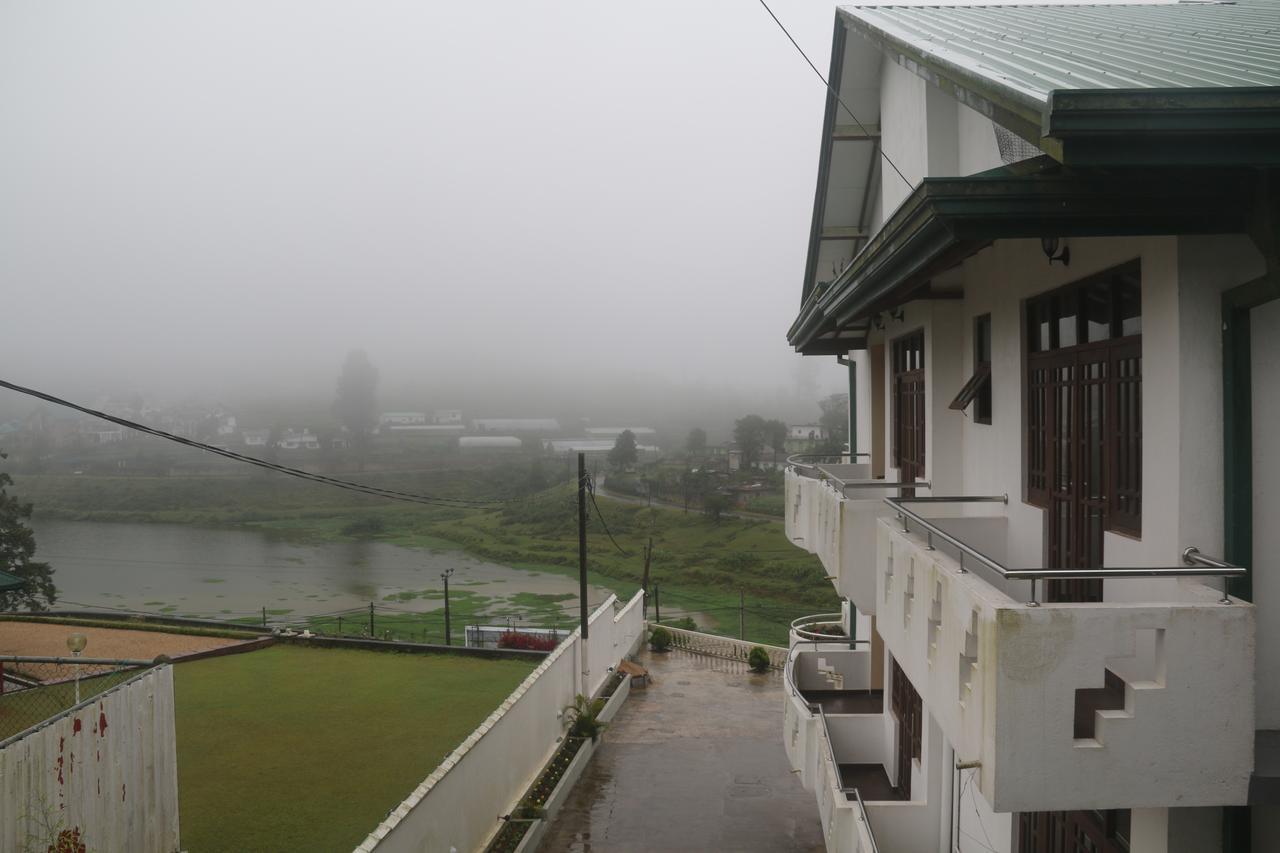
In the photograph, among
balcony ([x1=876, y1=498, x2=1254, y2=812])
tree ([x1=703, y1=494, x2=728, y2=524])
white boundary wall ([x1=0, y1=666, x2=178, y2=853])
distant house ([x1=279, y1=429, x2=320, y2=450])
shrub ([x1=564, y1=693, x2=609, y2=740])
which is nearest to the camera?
balcony ([x1=876, y1=498, x2=1254, y2=812])

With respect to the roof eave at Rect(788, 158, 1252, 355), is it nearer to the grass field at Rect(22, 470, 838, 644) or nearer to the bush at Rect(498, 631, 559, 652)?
the bush at Rect(498, 631, 559, 652)

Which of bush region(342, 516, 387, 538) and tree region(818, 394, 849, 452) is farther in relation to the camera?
bush region(342, 516, 387, 538)

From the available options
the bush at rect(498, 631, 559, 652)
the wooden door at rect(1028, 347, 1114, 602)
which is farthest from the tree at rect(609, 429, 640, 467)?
the wooden door at rect(1028, 347, 1114, 602)

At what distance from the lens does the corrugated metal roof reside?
4.02m

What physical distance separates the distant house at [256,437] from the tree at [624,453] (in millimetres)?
60961

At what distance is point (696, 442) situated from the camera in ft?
466

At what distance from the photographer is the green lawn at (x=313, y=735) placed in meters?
13.3

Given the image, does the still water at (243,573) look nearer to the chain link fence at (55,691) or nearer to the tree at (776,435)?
the tree at (776,435)

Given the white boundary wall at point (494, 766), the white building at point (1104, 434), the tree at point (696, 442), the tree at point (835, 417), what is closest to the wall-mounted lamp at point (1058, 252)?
the white building at point (1104, 434)

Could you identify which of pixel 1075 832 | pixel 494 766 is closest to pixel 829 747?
pixel 1075 832

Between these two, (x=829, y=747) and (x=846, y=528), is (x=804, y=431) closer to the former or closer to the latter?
(x=829, y=747)

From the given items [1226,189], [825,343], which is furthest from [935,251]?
[825,343]

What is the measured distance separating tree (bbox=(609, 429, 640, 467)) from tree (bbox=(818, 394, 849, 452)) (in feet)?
83.6

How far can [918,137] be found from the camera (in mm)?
8891
